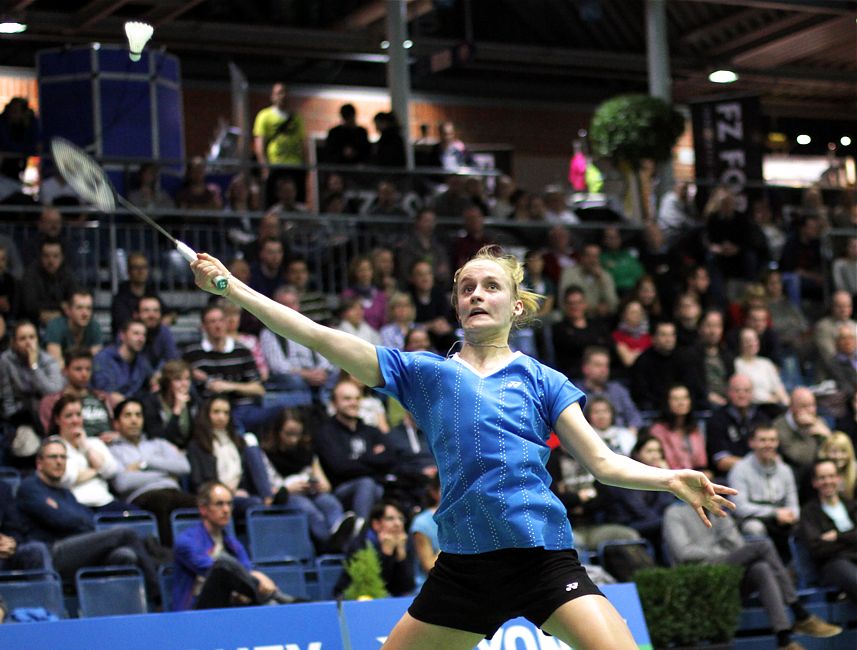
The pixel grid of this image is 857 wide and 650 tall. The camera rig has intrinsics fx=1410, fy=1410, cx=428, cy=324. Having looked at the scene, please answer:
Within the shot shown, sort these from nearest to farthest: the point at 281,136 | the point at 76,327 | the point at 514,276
Result: the point at 514,276 → the point at 76,327 → the point at 281,136

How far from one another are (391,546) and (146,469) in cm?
192

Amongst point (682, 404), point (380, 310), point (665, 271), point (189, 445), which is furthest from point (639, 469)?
point (665, 271)

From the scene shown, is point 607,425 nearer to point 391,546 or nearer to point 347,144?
point 391,546

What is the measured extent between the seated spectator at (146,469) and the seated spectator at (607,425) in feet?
11.5

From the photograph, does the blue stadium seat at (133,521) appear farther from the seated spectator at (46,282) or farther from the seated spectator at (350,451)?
the seated spectator at (46,282)

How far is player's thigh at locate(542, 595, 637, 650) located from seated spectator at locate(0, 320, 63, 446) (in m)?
6.78

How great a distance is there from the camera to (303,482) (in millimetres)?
10750

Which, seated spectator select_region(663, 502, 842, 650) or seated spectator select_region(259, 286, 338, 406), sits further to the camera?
seated spectator select_region(259, 286, 338, 406)

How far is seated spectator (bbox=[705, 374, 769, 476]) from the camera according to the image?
1241cm

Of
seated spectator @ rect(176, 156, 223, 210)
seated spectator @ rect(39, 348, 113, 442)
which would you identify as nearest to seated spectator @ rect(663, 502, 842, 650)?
seated spectator @ rect(39, 348, 113, 442)

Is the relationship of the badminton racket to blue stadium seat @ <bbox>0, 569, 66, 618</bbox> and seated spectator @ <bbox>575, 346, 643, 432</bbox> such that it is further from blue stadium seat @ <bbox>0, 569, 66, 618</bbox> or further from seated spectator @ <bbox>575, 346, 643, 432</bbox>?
seated spectator @ <bbox>575, 346, 643, 432</bbox>

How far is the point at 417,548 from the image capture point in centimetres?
1023

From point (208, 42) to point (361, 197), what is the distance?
217 inches

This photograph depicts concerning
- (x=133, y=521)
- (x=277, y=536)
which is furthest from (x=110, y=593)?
(x=277, y=536)
